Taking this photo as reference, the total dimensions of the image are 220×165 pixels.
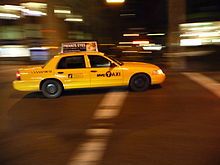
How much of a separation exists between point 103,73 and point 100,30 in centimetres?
1046

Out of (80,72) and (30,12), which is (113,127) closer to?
(80,72)

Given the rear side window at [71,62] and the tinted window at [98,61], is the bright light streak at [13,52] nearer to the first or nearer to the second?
the rear side window at [71,62]

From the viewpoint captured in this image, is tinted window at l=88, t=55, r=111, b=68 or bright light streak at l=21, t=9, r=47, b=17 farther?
bright light streak at l=21, t=9, r=47, b=17

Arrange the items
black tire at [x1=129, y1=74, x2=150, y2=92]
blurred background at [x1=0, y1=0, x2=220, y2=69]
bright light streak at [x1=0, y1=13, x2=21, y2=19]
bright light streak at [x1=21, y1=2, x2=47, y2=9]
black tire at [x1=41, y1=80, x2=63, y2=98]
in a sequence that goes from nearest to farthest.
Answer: black tire at [x1=41, y1=80, x2=63, y2=98] → black tire at [x1=129, y1=74, x2=150, y2=92] → blurred background at [x1=0, y1=0, x2=220, y2=69] → bright light streak at [x1=21, y1=2, x2=47, y2=9] → bright light streak at [x1=0, y1=13, x2=21, y2=19]

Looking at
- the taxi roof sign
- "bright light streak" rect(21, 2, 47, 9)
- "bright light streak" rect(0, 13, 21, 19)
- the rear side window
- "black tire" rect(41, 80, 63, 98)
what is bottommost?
"black tire" rect(41, 80, 63, 98)

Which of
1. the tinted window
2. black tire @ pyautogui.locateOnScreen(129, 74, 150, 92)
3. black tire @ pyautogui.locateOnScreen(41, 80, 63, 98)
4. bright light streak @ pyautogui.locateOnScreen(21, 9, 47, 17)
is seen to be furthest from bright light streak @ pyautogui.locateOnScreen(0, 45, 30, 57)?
black tire @ pyautogui.locateOnScreen(129, 74, 150, 92)

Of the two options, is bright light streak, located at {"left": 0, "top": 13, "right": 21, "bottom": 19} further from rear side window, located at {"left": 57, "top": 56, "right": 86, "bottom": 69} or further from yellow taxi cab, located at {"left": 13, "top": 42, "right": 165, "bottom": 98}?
rear side window, located at {"left": 57, "top": 56, "right": 86, "bottom": 69}

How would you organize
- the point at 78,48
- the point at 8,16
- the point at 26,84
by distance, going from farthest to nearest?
the point at 8,16
the point at 78,48
the point at 26,84

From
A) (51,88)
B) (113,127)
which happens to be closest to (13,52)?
(51,88)

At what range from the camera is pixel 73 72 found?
8.41 m

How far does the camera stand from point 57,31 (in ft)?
50.9

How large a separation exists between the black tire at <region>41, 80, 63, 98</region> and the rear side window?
524 mm

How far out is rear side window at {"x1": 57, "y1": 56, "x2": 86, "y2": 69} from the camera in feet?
27.8

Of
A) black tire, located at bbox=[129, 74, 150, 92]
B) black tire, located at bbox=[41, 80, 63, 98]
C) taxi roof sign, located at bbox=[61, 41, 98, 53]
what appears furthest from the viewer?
taxi roof sign, located at bbox=[61, 41, 98, 53]
